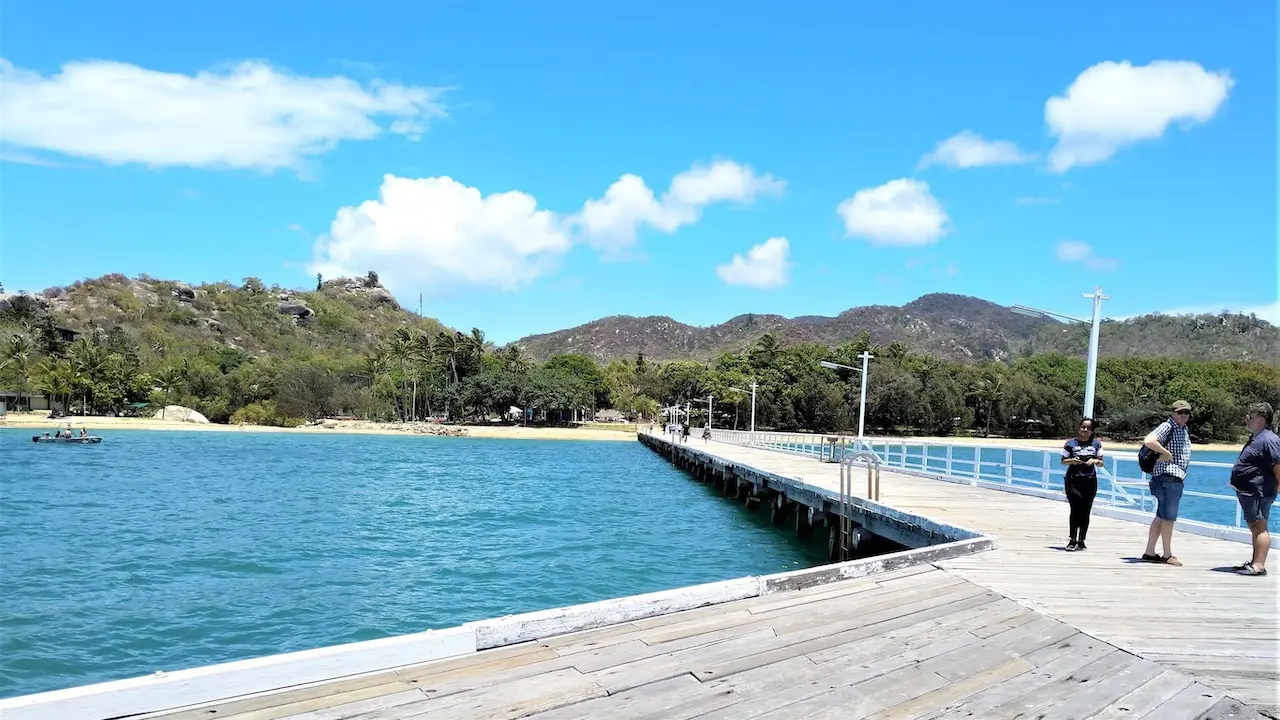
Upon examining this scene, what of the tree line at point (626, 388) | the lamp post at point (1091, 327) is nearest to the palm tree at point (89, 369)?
the tree line at point (626, 388)

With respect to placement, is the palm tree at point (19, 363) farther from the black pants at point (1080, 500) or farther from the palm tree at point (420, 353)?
the black pants at point (1080, 500)

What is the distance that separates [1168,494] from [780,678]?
593 cm

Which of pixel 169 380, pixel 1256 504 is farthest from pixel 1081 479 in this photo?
pixel 169 380

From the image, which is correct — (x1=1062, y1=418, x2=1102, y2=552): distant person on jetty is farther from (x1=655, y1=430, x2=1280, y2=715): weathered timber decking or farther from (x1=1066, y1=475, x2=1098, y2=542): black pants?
(x1=655, y1=430, x2=1280, y2=715): weathered timber decking

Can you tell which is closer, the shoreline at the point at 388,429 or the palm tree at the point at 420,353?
the shoreline at the point at 388,429

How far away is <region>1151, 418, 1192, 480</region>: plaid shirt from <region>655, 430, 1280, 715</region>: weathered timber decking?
3.23ft

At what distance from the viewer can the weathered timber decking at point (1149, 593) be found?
17.3ft

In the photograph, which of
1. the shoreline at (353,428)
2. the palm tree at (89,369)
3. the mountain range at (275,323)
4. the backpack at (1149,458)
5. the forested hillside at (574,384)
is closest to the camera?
the backpack at (1149,458)

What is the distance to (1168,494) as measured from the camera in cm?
848

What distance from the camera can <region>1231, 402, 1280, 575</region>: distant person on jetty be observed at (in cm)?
777

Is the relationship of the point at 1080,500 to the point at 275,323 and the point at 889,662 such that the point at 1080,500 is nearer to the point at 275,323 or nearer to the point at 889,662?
the point at 889,662

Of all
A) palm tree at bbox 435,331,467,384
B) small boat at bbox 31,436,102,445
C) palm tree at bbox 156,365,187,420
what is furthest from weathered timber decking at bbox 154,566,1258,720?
palm tree at bbox 156,365,187,420

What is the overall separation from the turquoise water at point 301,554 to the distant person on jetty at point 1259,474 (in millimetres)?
9283

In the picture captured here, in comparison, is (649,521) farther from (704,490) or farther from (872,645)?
(872,645)
